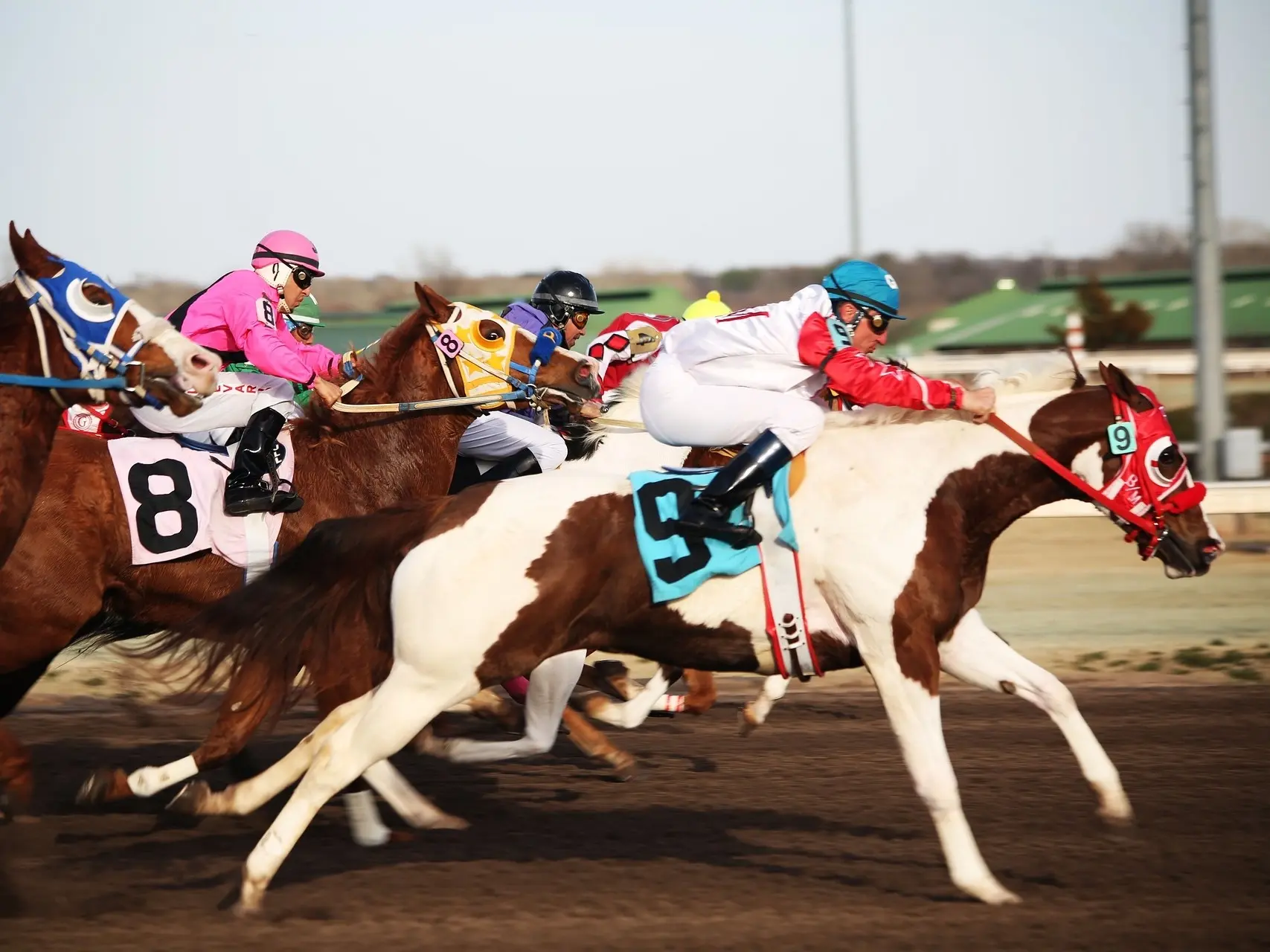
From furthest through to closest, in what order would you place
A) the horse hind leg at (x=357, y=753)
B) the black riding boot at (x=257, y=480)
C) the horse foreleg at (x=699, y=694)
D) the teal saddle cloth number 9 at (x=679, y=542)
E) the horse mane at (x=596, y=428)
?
the horse mane at (x=596, y=428)
the horse foreleg at (x=699, y=694)
the black riding boot at (x=257, y=480)
the teal saddle cloth number 9 at (x=679, y=542)
the horse hind leg at (x=357, y=753)

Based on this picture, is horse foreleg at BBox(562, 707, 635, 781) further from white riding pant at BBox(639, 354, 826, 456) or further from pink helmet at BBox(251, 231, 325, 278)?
pink helmet at BBox(251, 231, 325, 278)

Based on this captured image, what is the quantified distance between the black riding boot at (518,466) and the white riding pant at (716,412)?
152 cm

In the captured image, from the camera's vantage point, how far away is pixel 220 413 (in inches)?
232

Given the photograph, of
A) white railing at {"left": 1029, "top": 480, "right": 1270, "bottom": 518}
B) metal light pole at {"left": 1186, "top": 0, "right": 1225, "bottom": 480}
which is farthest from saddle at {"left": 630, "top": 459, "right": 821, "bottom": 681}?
metal light pole at {"left": 1186, "top": 0, "right": 1225, "bottom": 480}

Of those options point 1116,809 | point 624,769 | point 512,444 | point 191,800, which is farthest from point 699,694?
point 191,800

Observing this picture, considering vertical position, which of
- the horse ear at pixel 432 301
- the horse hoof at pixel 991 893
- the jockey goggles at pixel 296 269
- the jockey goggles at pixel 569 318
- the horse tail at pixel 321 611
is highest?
the jockey goggles at pixel 296 269

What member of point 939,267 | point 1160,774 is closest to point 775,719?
point 1160,774

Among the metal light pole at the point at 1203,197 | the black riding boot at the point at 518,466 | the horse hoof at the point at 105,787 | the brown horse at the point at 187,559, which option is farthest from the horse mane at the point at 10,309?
the metal light pole at the point at 1203,197

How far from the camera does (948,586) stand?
4.70 metres

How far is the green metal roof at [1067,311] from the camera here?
31109 millimetres

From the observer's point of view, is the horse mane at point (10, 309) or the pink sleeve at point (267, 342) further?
the pink sleeve at point (267, 342)

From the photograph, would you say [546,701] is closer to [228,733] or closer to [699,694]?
[228,733]

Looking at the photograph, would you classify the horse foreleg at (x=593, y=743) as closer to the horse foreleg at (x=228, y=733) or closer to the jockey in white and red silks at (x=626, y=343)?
the horse foreleg at (x=228, y=733)

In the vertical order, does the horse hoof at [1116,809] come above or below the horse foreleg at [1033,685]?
below
